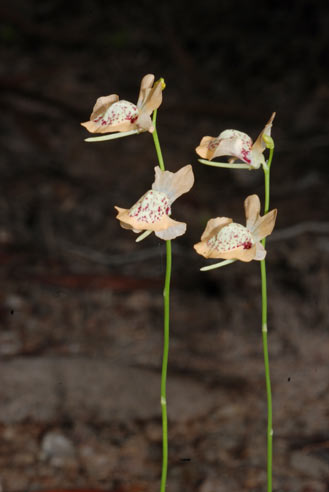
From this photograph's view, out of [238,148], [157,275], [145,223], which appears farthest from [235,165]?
[157,275]

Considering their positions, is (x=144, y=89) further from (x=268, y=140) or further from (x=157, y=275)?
(x=157, y=275)

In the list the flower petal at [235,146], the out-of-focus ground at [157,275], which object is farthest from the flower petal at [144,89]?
the out-of-focus ground at [157,275]

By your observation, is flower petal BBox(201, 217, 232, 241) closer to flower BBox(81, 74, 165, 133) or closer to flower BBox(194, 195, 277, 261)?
flower BBox(194, 195, 277, 261)

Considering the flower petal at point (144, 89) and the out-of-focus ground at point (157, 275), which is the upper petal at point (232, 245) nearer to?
the flower petal at point (144, 89)

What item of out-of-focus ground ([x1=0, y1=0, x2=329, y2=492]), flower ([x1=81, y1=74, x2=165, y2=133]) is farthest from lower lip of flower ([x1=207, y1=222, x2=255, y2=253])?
out-of-focus ground ([x1=0, y1=0, x2=329, y2=492])

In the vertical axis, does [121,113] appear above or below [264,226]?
above
